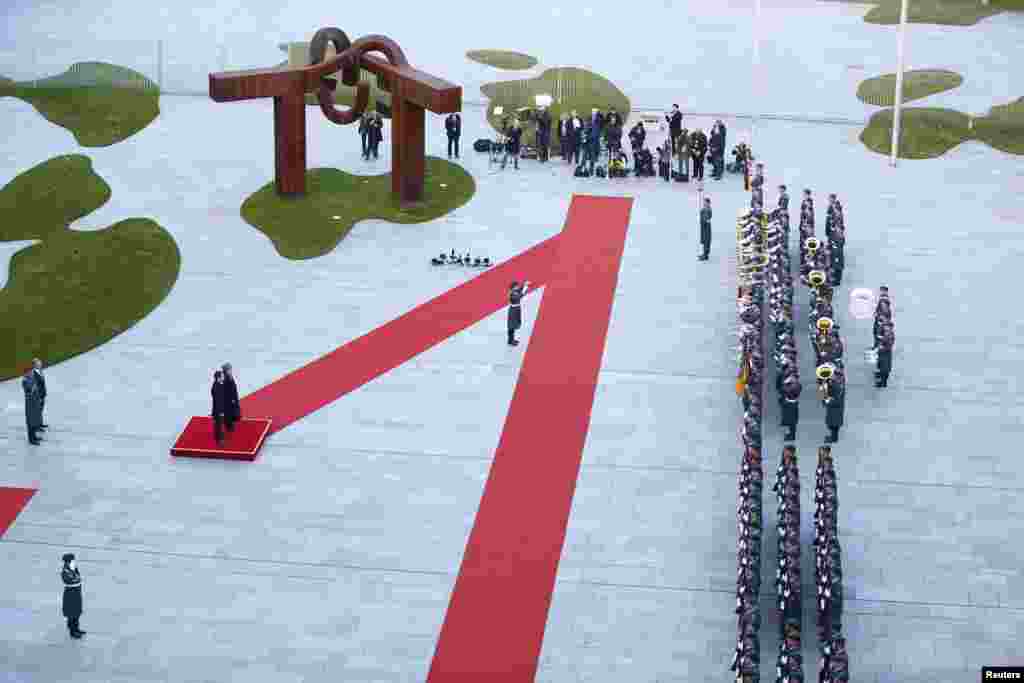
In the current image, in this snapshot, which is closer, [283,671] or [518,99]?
[283,671]

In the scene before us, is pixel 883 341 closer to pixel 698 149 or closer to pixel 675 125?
pixel 698 149

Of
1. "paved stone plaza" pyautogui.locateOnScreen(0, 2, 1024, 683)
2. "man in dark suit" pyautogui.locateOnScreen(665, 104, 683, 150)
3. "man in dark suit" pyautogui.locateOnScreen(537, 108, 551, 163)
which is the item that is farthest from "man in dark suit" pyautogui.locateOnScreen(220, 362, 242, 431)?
"man in dark suit" pyautogui.locateOnScreen(665, 104, 683, 150)

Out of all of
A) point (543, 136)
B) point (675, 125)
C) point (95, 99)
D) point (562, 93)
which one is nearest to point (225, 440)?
point (543, 136)

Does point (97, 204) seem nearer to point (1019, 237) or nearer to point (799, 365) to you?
point (799, 365)

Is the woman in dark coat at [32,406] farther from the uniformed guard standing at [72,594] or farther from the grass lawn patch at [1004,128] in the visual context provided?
the grass lawn patch at [1004,128]

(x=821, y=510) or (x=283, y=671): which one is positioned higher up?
(x=821, y=510)

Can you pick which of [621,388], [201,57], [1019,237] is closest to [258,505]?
[621,388]
